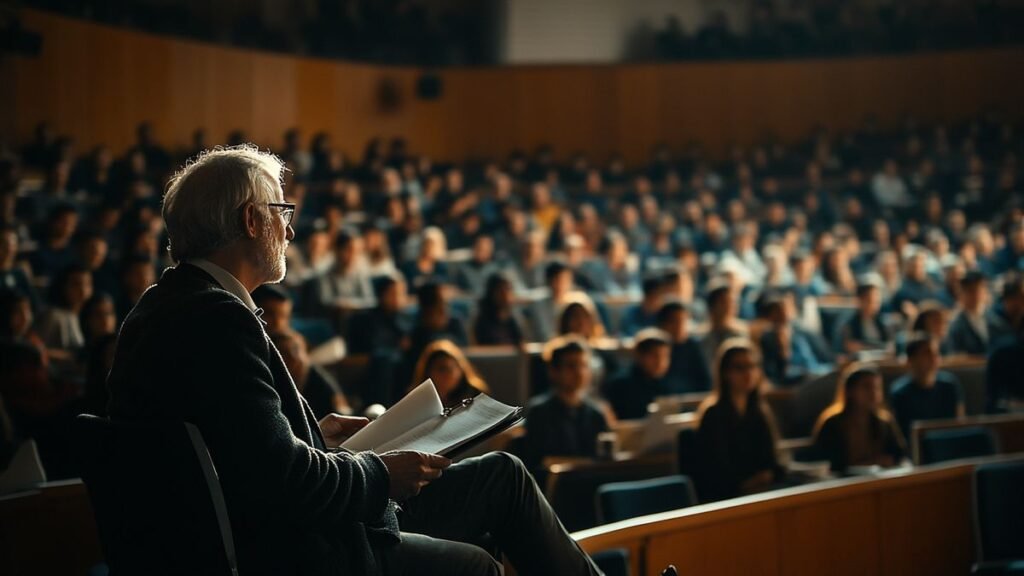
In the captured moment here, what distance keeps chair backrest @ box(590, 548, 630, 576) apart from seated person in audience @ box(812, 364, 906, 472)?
2074 millimetres

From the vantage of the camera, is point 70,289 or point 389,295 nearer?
point 70,289

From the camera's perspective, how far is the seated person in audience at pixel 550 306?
6887 millimetres

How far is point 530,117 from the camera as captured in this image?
13852 millimetres

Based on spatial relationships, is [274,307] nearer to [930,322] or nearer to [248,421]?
[248,421]

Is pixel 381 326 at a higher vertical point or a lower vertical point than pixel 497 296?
lower

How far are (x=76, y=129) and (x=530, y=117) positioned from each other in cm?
543

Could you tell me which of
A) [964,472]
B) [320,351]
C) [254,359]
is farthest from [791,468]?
[254,359]

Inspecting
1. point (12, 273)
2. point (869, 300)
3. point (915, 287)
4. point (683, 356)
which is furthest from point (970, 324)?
point (12, 273)

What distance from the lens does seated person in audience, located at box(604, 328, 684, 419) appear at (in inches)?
203

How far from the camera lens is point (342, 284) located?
7363mm

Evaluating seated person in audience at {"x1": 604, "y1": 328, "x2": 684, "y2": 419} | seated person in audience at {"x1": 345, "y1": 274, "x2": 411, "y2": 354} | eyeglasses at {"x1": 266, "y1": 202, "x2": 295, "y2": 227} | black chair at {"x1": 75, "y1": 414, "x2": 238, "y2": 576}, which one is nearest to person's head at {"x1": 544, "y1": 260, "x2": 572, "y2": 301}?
seated person in audience at {"x1": 345, "y1": 274, "x2": 411, "y2": 354}

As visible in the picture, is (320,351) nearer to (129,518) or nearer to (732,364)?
(732,364)

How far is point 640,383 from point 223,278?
3.63 meters

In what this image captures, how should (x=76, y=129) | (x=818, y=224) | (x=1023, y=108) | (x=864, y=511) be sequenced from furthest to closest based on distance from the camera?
(x=1023, y=108) → (x=818, y=224) → (x=76, y=129) → (x=864, y=511)
